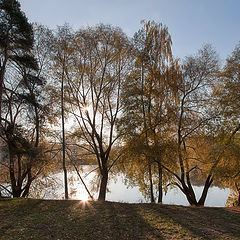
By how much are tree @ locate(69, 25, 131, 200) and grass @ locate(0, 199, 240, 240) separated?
4.59m

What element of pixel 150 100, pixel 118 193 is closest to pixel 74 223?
pixel 150 100

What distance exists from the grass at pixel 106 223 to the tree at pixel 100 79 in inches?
181

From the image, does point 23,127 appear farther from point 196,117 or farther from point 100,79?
point 196,117

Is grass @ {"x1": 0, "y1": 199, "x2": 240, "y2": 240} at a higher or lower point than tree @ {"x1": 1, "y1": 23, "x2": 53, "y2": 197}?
lower

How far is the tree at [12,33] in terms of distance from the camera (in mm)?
8023

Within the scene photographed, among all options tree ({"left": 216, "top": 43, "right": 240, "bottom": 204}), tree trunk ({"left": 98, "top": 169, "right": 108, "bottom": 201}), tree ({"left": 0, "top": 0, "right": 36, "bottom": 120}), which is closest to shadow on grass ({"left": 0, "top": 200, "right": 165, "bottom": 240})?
tree trunk ({"left": 98, "top": 169, "right": 108, "bottom": 201})

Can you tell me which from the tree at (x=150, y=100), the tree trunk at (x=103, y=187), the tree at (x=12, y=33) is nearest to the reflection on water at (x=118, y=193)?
the tree trunk at (x=103, y=187)

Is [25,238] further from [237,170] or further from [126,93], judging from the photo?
[237,170]

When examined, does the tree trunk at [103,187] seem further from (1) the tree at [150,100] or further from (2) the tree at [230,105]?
(2) the tree at [230,105]

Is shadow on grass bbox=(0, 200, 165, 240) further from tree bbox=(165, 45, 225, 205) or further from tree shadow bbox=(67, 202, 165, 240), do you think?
tree bbox=(165, 45, 225, 205)

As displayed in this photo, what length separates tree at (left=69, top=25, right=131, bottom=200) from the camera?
11422mm

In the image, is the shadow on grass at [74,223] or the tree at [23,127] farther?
the tree at [23,127]

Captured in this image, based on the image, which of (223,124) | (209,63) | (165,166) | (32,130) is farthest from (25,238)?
(209,63)

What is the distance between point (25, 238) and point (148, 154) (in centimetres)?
690
